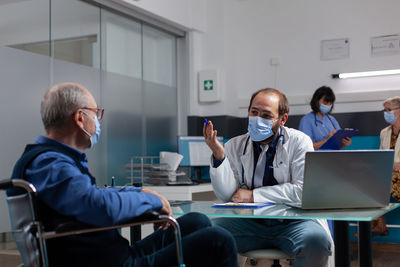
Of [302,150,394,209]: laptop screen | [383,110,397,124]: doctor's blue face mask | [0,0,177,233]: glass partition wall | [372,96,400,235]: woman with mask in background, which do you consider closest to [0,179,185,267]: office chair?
[302,150,394,209]: laptop screen

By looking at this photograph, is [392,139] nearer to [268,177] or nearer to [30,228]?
[268,177]

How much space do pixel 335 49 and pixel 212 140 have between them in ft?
12.5

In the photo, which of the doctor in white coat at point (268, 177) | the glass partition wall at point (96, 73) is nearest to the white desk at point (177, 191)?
the glass partition wall at point (96, 73)

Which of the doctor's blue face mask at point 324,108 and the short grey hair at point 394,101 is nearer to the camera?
the short grey hair at point 394,101

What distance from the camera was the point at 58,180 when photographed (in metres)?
1.51

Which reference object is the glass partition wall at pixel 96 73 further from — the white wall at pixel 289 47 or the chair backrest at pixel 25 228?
the chair backrest at pixel 25 228

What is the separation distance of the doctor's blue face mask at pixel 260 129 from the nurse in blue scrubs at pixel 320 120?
2569 millimetres

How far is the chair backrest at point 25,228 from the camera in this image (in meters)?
1.47

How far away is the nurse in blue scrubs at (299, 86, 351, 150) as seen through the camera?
5090 mm

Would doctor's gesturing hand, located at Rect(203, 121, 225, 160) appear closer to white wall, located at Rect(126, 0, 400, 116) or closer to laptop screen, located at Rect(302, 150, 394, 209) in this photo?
laptop screen, located at Rect(302, 150, 394, 209)

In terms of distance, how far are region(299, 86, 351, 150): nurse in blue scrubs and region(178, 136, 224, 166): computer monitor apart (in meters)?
1.08

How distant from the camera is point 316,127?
510 cm

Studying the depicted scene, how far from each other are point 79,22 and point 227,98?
2.18 m

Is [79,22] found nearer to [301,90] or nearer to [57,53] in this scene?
[57,53]
